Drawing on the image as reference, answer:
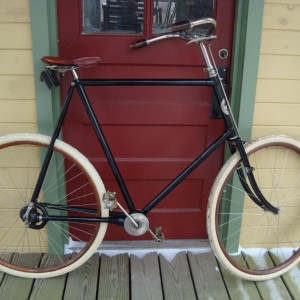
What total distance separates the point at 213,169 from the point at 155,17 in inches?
37.9

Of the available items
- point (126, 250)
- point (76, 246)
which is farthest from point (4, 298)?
point (126, 250)

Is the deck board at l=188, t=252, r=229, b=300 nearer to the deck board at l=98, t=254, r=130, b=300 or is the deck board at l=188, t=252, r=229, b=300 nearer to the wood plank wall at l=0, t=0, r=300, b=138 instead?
the deck board at l=98, t=254, r=130, b=300

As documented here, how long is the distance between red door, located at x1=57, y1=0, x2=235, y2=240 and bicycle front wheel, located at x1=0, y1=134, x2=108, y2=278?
0.20 m

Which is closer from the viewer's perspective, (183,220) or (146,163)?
(146,163)

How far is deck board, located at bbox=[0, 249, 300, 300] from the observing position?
6.86 feet

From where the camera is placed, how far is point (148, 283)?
2.17 meters

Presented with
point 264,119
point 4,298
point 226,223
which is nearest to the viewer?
point 4,298

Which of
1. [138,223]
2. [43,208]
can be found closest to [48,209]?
[43,208]

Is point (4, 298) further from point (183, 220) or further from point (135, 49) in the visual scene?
point (135, 49)

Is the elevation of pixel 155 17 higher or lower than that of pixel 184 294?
higher

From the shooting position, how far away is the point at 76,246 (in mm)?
2428

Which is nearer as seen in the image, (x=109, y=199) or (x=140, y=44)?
(x=140, y=44)

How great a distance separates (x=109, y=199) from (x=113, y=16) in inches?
38.8

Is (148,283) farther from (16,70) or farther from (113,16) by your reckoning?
(113,16)
